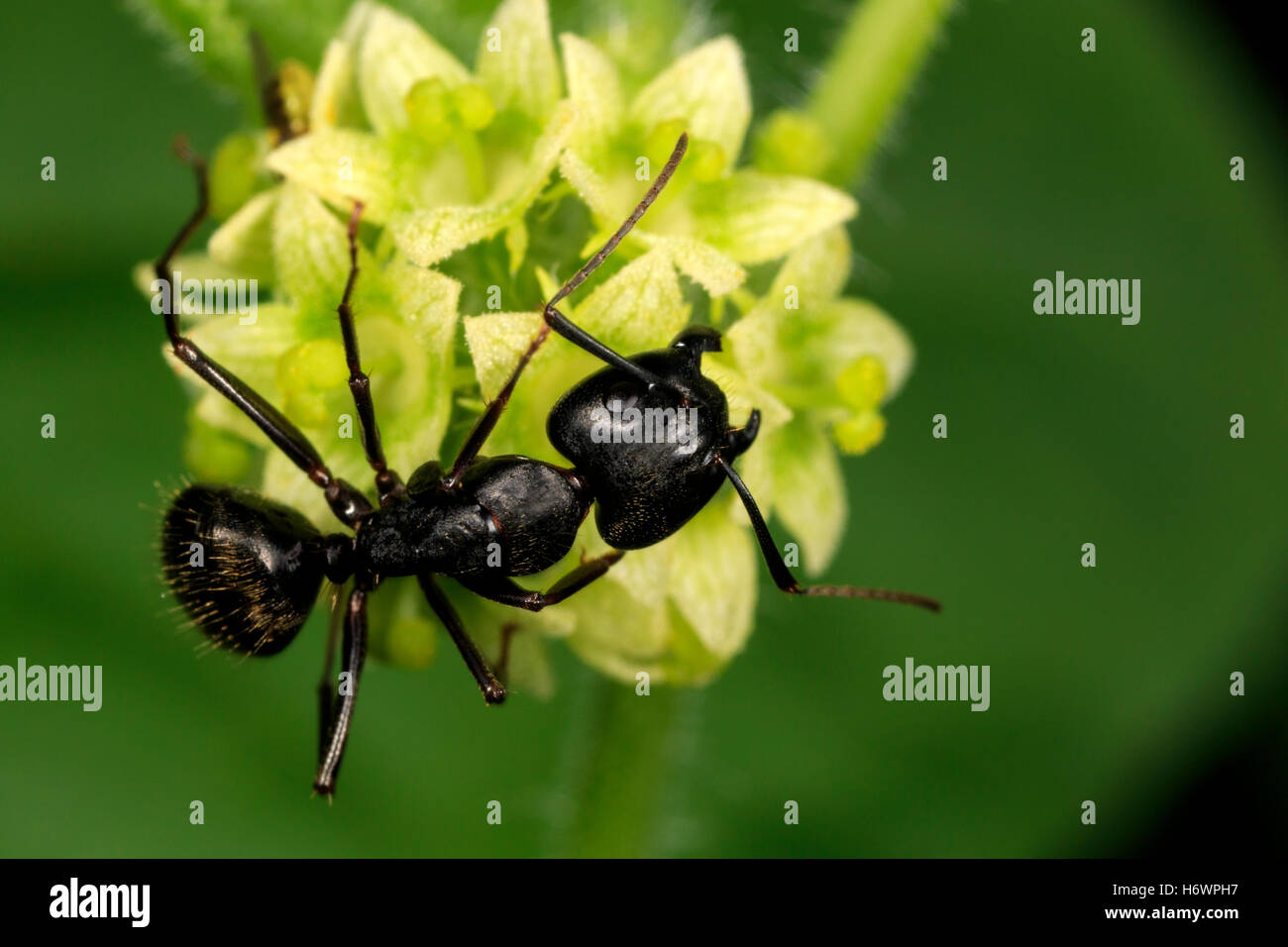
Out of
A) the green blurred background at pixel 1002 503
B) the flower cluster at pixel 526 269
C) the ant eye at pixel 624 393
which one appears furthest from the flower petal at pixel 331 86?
the green blurred background at pixel 1002 503

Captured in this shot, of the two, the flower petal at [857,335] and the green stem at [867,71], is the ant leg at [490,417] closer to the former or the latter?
the flower petal at [857,335]

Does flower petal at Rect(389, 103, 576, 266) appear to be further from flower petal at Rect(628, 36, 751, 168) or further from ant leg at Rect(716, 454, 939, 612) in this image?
ant leg at Rect(716, 454, 939, 612)

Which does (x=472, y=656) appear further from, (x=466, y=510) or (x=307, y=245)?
(x=307, y=245)

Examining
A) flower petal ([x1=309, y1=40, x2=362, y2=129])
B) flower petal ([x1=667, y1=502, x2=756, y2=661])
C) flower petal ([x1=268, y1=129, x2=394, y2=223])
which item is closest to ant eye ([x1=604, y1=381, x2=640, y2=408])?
flower petal ([x1=667, y1=502, x2=756, y2=661])

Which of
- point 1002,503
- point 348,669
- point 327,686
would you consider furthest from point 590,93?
point 1002,503
